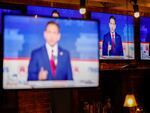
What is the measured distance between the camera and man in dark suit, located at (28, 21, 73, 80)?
368 cm

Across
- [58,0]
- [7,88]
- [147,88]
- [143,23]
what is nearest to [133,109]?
[147,88]

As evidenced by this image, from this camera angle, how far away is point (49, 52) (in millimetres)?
3736

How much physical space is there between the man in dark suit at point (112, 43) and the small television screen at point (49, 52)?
2.64 meters

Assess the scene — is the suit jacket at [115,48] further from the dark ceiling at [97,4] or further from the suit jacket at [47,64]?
the suit jacket at [47,64]

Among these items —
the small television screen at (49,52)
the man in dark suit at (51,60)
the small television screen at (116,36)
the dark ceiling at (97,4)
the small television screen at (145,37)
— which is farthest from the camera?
the small television screen at (145,37)

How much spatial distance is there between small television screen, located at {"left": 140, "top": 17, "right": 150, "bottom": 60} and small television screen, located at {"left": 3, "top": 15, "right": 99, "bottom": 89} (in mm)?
3367

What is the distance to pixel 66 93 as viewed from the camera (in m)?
6.20

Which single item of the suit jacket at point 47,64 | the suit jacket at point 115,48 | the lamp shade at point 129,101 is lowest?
the lamp shade at point 129,101

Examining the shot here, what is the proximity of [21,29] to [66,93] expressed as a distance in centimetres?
279

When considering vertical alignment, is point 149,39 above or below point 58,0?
below

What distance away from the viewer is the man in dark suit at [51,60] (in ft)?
12.1

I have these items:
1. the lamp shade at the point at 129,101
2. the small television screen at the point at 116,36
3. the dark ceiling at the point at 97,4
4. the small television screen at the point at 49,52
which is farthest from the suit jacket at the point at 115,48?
the small television screen at the point at 49,52

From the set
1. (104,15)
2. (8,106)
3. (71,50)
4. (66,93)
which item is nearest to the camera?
(71,50)

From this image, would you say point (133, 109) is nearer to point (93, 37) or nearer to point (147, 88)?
point (147, 88)
